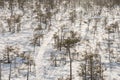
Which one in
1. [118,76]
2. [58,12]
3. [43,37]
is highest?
[58,12]

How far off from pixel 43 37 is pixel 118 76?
12.2 feet

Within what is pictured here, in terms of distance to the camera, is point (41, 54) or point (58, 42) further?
point (58, 42)

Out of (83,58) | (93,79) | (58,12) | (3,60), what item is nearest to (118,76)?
(93,79)

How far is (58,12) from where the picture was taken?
1355 centimetres

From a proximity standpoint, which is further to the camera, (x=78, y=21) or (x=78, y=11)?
(x=78, y=11)

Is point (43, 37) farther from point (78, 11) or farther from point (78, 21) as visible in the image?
point (78, 11)

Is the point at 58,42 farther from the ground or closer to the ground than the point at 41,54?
farther from the ground

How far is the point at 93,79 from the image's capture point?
650 centimetres

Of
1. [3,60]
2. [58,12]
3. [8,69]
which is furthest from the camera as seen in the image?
[58,12]

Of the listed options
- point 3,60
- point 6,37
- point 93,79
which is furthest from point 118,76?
point 6,37

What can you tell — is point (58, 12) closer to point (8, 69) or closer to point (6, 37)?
point (6, 37)

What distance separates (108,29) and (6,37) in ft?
12.5

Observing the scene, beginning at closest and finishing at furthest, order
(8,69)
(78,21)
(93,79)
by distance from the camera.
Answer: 1. (93,79)
2. (8,69)
3. (78,21)

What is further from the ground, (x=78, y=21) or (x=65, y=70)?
(x=78, y=21)
